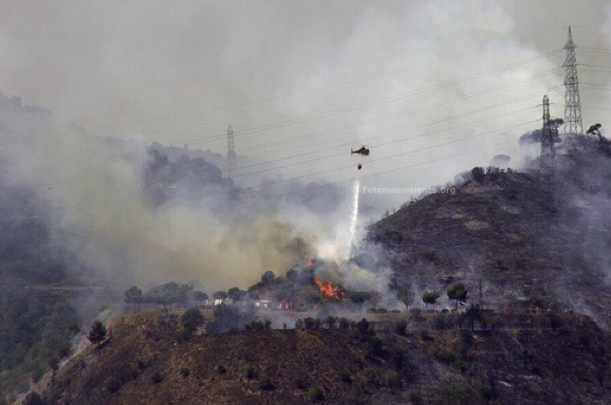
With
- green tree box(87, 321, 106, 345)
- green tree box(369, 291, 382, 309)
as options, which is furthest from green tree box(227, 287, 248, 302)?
green tree box(87, 321, 106, 345)

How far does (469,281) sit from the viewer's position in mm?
161375

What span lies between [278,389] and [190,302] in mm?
49487

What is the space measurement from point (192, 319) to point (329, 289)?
1272 inches

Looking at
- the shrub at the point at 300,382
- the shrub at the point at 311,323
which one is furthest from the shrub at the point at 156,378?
the shrub at the point at 311,323

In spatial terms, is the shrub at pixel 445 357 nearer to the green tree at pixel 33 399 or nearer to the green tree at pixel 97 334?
the green tree at pixel 97 334

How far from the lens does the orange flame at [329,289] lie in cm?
15475

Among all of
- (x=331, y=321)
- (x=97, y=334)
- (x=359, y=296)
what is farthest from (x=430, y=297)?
(x=97, y=334)

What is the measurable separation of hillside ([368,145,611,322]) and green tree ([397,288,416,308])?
974 cm

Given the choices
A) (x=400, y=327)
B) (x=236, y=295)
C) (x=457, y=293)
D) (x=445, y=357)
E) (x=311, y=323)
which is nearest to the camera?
(x=445, y=357)

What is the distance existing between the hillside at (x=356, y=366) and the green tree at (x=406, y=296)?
8.91 m

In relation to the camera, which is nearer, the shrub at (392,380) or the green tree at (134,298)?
the shrub at (392,380)

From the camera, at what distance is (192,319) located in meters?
138

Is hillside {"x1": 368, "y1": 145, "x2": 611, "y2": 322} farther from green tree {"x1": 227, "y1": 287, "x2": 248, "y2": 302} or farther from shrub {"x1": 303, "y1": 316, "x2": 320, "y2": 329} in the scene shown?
shrub {"x1": 303, "y1": 316, "x2": 320, "y2": 329}

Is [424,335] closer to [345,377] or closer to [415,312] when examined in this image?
[415,312]
